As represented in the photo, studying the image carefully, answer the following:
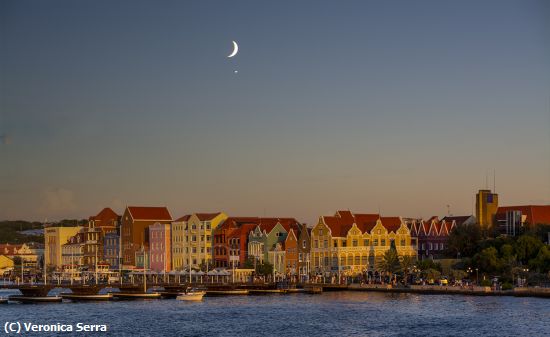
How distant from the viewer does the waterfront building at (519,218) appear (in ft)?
409

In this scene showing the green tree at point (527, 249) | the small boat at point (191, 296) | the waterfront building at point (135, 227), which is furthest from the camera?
the waterfront building at point (135, 227)

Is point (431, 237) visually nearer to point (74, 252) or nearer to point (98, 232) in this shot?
point (98, 232)

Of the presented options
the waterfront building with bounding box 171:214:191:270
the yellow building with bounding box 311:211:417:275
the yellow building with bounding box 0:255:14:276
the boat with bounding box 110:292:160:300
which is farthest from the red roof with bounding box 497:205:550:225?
the yellow building with bounding box 0:255:14:276

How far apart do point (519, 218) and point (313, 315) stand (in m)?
52.4

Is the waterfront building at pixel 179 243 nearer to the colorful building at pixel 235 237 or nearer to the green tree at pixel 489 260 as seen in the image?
the colorful building at pixel 235 237

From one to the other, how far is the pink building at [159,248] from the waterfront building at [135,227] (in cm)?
161

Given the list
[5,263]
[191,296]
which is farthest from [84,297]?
[5,263]

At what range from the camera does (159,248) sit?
150375 mm

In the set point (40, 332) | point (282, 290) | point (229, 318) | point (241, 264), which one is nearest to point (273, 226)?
point (241, 264)

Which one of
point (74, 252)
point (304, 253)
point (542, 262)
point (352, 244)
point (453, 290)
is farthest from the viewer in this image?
point (74, 252)

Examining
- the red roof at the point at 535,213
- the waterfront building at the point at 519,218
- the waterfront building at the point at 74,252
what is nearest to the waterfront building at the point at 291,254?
the waterfront building at the point at 519,218

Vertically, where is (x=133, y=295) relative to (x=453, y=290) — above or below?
below

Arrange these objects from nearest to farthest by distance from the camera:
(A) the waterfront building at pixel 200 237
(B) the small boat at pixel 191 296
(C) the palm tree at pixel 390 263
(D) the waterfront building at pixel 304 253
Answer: (B) the small boat at pixel 191 296 < (C) the palm tree at pixel 390 263 < (D) the waterfront building at pixel 304 253 < (A) the waterfront building at pixel 200 237

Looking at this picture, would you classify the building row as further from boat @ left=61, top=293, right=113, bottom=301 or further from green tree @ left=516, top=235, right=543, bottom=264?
boat @ left=61, top=293, right=113, bottom=301
